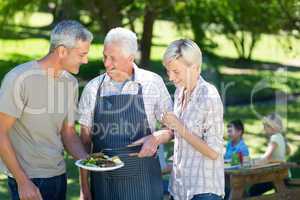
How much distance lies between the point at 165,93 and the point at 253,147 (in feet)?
24.7

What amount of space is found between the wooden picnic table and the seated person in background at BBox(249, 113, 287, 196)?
0.36 meters

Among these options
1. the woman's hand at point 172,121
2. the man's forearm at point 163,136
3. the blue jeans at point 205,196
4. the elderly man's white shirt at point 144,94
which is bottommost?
the blue jeans at point 205,196

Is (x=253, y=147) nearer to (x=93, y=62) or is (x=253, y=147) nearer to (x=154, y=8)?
(x=154, y=8)

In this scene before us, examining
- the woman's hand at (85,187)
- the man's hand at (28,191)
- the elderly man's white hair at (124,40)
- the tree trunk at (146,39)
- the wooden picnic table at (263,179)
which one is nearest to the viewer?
the man's hand at (28,191)

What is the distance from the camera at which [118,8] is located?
15.9 meters

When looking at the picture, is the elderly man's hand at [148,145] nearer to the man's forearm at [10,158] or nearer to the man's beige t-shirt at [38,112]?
the man's beige t-shirt at [38,112]

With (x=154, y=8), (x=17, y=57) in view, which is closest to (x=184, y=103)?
(x=154, y=8)

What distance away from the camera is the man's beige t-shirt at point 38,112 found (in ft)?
12.6

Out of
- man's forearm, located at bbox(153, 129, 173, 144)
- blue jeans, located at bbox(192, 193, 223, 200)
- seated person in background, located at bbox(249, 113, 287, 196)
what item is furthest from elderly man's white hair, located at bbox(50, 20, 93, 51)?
seated person in background, located at bbox(249, 113, 287, 196)

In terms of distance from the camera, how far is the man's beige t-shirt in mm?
3848

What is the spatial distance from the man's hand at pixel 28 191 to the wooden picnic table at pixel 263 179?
2.75 metres

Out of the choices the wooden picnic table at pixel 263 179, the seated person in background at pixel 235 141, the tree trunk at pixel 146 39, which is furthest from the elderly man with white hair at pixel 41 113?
the tree trunk at pixel 146 39

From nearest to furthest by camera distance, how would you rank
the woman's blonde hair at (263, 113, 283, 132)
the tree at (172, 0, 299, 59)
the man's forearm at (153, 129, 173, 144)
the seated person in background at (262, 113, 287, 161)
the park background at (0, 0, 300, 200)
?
the man's forearm at (153, 129, 173, 144), the seated person in background at (262, 113, 287, 161), the woman's blonde hair at (263, 113, 283, 132), the park background at (0, 0, 300, 200), the tree at (172, 0, 299, 59)

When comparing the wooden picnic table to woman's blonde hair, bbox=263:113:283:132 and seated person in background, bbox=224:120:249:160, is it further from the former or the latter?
woman's blonde hair, bbox=263:113:283:132
